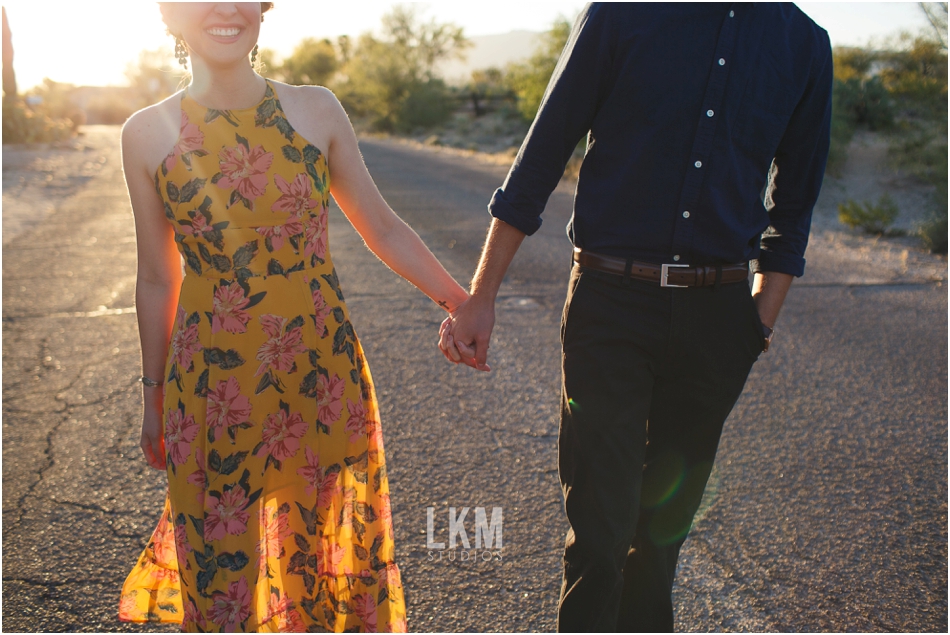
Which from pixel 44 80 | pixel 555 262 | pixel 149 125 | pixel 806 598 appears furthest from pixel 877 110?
pixel 44 80

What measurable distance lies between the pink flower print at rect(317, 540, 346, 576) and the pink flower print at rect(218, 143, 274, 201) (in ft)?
3.19

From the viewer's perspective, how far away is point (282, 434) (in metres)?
1.82

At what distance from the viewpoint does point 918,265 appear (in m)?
7.09

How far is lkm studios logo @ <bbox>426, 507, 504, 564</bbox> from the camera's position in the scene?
2.57 metres

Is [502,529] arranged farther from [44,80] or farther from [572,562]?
[44,80]

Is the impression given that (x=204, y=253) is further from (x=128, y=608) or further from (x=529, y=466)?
(x=529, y=466)

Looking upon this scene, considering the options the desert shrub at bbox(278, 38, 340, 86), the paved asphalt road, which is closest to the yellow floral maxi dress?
the paved asphalt road

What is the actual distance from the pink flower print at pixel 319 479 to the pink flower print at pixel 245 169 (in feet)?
2.25

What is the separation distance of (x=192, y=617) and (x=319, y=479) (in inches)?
18.2

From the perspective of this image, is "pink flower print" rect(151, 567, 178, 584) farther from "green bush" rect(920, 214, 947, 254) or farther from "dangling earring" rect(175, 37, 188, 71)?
"green bush" rect(920, 214, 947, 254)

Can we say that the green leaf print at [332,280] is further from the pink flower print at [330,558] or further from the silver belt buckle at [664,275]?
the silver belt buckle at [664,275]

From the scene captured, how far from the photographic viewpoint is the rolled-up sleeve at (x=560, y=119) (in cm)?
166

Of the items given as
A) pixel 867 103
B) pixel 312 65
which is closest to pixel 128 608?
pixel 867 103

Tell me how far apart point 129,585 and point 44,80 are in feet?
121
